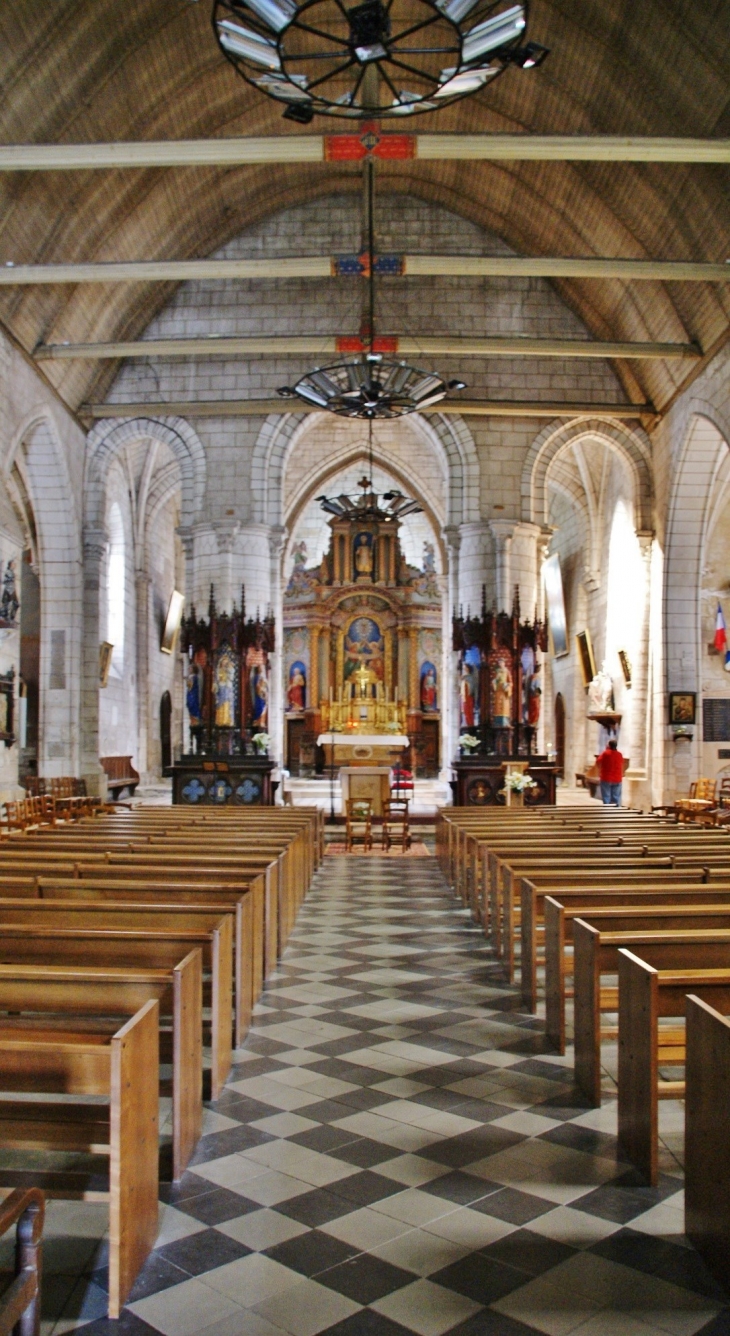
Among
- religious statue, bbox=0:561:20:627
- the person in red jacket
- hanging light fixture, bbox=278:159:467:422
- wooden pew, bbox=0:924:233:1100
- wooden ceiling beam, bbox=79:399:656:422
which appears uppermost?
wooden ceiling beam, bbox=79:399:656:422

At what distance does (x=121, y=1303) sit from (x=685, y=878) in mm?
4434

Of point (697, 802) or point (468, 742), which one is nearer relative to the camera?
point (697, 802)

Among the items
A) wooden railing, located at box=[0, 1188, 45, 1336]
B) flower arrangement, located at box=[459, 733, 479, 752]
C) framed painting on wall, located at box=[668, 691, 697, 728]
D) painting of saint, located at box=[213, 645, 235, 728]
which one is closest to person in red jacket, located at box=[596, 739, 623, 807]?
flower arrangement, located at box=[459, 733, 479, 752]

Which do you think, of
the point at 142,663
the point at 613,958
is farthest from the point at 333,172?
the point at 613,958

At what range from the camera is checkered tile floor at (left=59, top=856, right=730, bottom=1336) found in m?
2.82

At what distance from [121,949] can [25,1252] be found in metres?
2.22

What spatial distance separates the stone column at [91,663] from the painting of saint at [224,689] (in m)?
2.46

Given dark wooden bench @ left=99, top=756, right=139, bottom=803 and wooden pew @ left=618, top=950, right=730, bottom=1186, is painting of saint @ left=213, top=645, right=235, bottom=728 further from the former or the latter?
wooden pew @ left=618, top=950, right=730, bottom=1186

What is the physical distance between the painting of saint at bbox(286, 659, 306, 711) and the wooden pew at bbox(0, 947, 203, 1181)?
26.1m

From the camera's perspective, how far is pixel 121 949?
4.33 m

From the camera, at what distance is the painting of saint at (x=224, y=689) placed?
17.9 m

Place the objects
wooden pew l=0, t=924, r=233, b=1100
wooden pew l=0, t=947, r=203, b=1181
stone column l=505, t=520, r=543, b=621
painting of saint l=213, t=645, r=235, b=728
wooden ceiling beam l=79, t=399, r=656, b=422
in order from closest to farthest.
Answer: wooden pew l=0, t=947, r=203, b=1181
wooden pew l=0, t=924, r=233, b=1100
painting of saint l=213, t=645, r=235, b=728
wooden ceiling beam l=79, t=399, r=656, b=422
stone column l=505, t=520, r=543, b=621

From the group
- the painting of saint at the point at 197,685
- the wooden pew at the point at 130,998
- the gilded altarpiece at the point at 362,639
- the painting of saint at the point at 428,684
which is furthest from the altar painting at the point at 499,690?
the wooden pew at the point at 130,998

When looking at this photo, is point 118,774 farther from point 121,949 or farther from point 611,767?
point 121,949
